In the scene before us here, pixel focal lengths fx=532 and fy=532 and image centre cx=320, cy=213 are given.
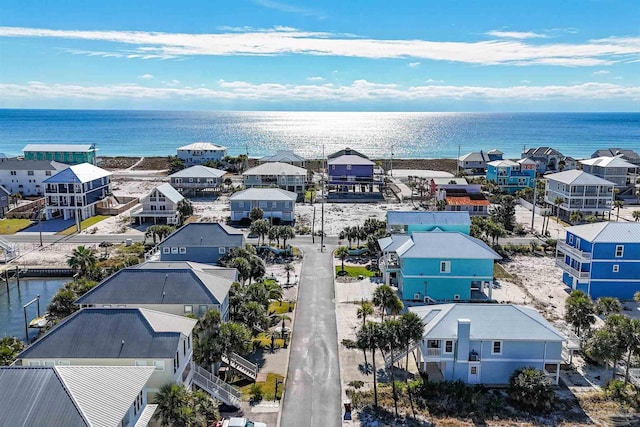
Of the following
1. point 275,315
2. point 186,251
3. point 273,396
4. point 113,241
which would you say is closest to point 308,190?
point 113,241

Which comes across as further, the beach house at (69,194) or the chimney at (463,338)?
the beach house at (69,194)

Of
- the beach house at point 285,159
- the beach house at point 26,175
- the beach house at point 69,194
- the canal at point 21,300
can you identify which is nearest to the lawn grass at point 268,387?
the canal at point 21,300

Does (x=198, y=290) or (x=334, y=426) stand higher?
(x=198, y=290)

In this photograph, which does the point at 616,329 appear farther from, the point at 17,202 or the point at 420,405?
the point at 17,202

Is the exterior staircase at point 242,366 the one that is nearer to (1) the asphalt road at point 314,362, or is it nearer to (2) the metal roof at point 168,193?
(1) the asphalt road at point 314,362

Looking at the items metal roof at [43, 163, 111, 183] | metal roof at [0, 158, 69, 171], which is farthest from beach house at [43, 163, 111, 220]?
metal roof at [0, 158, 69, 171]

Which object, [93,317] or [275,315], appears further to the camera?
[275,315]
